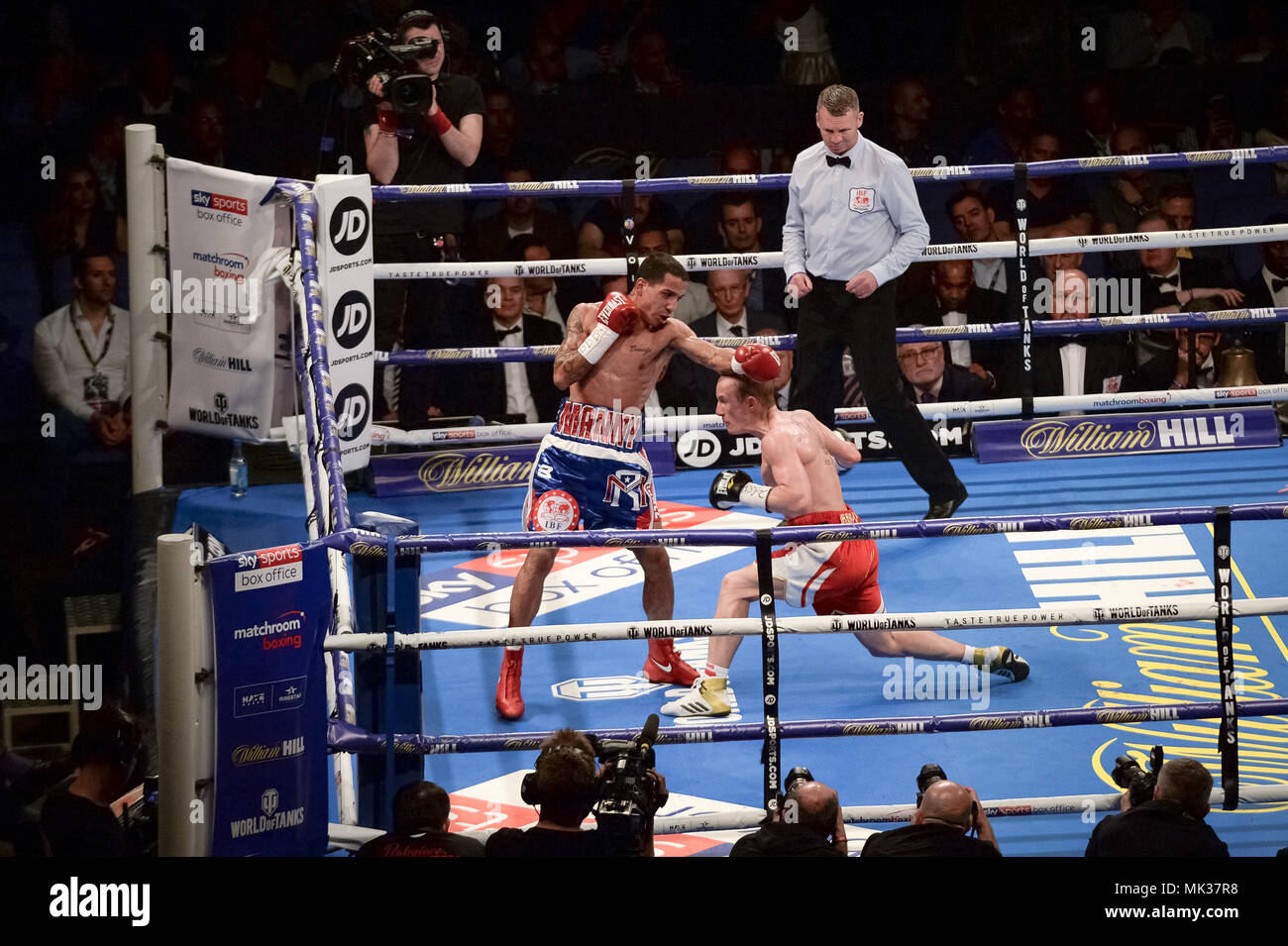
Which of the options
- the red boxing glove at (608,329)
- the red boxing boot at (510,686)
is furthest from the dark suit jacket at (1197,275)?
the red boxing boot at (510,686)

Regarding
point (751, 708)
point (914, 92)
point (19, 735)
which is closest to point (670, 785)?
point (751, 708)

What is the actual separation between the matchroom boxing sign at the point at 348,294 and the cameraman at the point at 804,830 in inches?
106

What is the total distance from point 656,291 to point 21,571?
236 centimetres

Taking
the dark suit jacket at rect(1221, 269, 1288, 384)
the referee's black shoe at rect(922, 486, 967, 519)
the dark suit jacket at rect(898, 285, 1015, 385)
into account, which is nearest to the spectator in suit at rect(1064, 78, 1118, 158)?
the dark suit jacket at rect(898, 285, 1015, 385)

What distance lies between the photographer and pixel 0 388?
24.0 feet

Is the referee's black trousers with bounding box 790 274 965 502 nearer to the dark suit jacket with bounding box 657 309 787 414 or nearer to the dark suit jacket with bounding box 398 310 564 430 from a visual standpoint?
the dark suit jacket with bounding box 657 309 787 414

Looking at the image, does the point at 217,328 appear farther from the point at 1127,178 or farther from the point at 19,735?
the point at 1127,178

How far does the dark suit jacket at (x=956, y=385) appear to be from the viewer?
7758 mm

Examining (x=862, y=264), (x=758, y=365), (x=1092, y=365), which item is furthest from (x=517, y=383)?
(x=1092, y=365)

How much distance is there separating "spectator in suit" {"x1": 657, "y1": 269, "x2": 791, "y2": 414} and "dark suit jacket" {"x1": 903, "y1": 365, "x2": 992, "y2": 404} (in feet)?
1.96

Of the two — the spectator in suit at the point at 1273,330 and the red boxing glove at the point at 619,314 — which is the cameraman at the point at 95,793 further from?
the spectator in suit at the point at 1273,330

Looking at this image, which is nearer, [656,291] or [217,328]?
[656,291]

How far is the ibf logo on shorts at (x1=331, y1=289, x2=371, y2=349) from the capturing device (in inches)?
231

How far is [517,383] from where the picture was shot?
7777 millimetres
